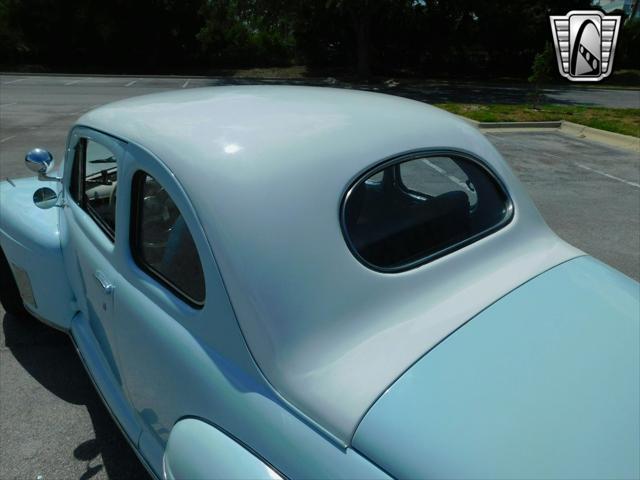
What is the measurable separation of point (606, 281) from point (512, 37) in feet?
105

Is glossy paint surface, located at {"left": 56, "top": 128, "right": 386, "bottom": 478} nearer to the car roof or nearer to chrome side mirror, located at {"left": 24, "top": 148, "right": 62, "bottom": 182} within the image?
the car roof

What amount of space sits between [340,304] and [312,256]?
0.53ft

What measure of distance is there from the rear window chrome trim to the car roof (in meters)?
0.02

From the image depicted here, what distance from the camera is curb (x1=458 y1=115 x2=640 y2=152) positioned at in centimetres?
1067

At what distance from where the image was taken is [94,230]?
221 cm

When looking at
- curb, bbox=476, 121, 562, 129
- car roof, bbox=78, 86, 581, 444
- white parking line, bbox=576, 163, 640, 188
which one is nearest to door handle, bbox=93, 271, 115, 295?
car roof, bbox=78, 86, 581, 444

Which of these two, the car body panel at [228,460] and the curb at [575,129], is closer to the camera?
the car body panel at [228,460]

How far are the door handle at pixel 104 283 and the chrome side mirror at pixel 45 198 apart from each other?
30.2 inches

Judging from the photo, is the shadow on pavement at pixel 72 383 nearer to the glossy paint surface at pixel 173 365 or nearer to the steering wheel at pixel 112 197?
the glossy paint surface at pixel 173 365

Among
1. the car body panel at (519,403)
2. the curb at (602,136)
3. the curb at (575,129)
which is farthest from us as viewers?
the curb at (575,129)

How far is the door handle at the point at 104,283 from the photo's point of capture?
6.34ft


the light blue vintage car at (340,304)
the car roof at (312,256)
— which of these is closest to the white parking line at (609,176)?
the light blue vintage car at (340,304)

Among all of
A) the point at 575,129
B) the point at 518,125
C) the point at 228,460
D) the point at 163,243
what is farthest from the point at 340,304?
the point at 575,129

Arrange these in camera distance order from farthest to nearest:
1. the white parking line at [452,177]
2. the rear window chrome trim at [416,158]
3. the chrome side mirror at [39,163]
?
the chrome side mirror at [39,163] < the white parking line at [452,177] < the rear window chrome trim at [416,158]
